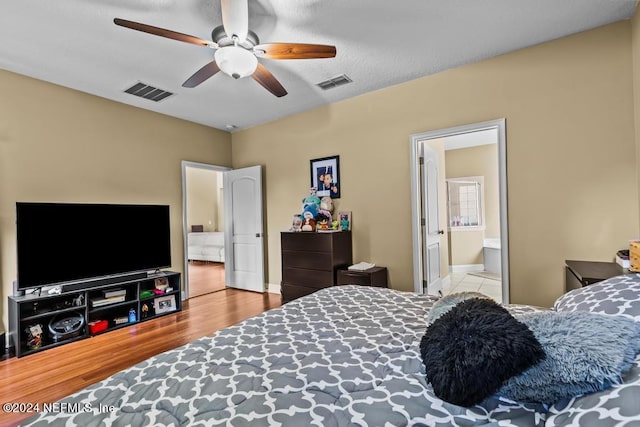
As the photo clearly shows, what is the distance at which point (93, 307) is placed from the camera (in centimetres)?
305

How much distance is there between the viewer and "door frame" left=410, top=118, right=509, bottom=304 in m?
2.87

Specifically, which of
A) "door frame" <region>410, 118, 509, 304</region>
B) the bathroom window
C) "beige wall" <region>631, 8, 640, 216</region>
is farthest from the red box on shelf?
the bathroom window

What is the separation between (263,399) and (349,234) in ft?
Result: 9.77

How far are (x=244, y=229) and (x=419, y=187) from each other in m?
2.81

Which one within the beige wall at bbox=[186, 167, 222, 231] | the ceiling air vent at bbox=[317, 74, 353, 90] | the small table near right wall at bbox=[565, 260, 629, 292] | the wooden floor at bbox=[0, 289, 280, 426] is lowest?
the wooden floor at bbox=[0, 289, 280, 426]

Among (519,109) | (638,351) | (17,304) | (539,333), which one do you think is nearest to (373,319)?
(539,333)

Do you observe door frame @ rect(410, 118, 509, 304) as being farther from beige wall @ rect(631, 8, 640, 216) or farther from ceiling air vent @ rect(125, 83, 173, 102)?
ceiling air vent @ rect(125, 83, 173, 102)

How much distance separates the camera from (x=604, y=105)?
2451mm

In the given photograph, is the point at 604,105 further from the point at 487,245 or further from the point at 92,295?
the point at 92,295

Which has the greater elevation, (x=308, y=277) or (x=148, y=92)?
(x=148, y=92)

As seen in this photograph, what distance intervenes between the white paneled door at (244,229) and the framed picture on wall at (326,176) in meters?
0.94

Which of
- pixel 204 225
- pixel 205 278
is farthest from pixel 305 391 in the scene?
pixel 204 225

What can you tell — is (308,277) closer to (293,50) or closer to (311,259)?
(311,259)

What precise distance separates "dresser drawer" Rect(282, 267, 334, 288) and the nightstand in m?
0.15
